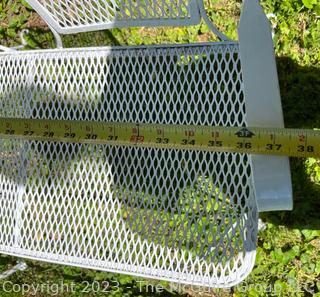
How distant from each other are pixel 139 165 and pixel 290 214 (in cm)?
71

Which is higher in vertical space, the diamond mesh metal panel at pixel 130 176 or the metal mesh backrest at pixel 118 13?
the metal mesh backrest at pixel 118 13

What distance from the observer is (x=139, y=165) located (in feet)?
5.18

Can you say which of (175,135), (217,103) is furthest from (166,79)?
(175,135)

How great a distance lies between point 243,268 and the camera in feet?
4.80

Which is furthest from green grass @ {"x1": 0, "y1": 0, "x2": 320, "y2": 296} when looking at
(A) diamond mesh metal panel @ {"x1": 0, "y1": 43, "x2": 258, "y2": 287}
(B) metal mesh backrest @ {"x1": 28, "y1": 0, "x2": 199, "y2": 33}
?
(B) metal mesh backrest @ {"x1": 28, "y1": 0, "x2": 199, "y2": 33}

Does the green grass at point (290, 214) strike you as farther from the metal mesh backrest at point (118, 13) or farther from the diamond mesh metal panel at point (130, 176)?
the metal mesh backrest at point (118, 13)

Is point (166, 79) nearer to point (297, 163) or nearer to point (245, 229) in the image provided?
point (245, 229)

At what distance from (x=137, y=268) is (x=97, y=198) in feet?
0.81

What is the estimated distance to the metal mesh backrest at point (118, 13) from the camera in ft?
4.83

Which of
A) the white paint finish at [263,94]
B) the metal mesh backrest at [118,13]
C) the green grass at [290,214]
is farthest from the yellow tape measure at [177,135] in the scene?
the green grass at [290,214]

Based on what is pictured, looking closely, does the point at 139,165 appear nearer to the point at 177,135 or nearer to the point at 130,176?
the point at 130,176

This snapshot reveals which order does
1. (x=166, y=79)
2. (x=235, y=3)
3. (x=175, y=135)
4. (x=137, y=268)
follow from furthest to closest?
(x=235, y=3) < (x=166, y=79) < (x=137, y=268) < (x=175, y=135)

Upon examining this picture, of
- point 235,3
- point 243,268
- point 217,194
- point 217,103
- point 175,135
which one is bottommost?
point 243,268

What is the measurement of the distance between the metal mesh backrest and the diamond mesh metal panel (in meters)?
0.10
